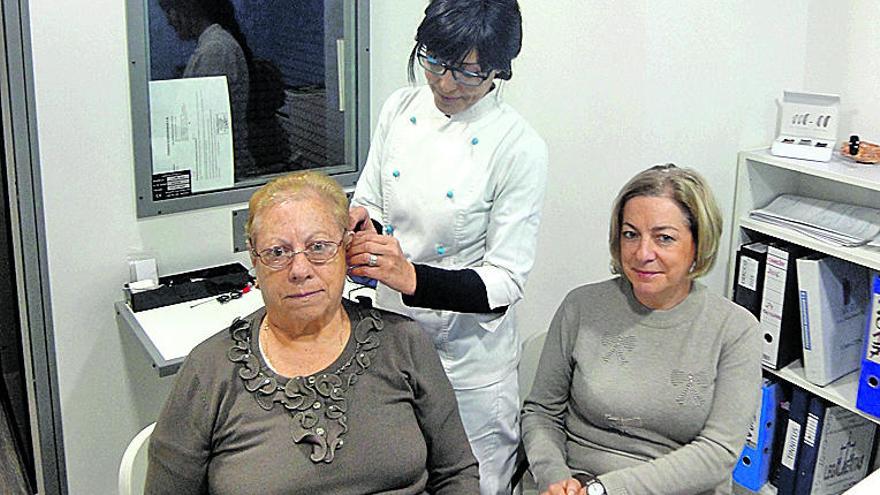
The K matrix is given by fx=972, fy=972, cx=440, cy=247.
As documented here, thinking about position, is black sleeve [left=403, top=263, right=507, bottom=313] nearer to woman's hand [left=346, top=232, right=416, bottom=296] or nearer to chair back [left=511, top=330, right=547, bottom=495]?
woman's hand [left=346, top=232, right=416, bottom=296]

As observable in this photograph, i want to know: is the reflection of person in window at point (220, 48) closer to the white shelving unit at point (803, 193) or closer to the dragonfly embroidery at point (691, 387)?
the dragonfly embroidery at point (691, 387)

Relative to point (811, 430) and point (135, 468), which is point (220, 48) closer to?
point (135, 468)

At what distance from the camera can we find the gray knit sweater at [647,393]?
1.93 meters

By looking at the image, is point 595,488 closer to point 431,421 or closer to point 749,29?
point 431,421

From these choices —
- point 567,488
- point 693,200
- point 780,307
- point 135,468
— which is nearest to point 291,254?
point 135,468

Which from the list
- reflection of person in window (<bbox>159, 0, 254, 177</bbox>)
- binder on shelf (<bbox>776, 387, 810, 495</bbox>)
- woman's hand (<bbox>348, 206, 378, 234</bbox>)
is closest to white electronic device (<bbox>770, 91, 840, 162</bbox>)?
binder on shelf (<bbox>776, 387, 810, 495</bbox>)

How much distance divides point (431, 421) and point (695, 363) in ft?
1.86

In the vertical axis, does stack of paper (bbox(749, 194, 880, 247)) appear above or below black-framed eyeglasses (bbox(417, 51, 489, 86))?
below

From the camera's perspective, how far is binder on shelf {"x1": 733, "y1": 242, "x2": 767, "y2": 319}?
264 cm

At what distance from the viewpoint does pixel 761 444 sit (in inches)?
107

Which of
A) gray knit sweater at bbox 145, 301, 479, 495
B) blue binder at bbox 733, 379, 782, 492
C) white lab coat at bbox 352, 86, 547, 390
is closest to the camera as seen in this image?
gray knit sweater at bbox 145, 301, 479, 495

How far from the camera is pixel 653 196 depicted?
6.46 ft

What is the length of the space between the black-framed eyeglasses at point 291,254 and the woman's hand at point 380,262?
49 millimetres

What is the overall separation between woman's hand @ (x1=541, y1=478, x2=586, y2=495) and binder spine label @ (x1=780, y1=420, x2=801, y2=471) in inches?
39.5
